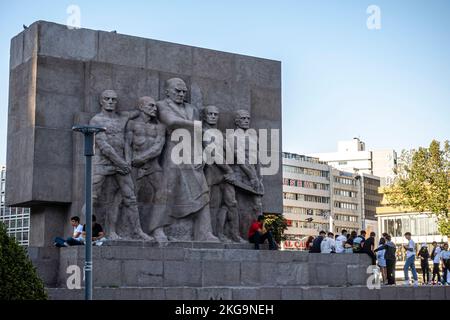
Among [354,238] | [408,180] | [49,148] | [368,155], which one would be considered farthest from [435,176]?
[368,155]

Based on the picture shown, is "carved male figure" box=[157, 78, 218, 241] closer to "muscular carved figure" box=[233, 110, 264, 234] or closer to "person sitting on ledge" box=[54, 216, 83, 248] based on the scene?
"muscular carved figure" box=[233, 110, 264, 234]

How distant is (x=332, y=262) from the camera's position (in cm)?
2441

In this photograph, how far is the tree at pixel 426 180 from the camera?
5238 centimetres

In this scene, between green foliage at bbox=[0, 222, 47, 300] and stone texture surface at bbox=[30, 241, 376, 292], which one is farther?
stone texture surface at bbox=[30, 241, 376, 292]

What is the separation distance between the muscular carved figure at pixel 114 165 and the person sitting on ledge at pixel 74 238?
2.53 feet

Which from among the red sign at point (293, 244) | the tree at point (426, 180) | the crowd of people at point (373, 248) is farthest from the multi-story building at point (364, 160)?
the crowd of people at point (373, 248)

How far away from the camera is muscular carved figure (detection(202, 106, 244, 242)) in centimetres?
2453

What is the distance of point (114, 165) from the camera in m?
22.6

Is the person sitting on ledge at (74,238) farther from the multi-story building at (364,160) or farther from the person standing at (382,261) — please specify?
the multi-story building at (364,160)

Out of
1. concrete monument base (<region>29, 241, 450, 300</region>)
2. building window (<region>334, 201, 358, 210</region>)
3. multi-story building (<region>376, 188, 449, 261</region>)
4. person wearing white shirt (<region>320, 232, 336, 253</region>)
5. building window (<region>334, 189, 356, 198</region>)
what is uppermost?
building window (<region>334, 189, 356, 198</region>)

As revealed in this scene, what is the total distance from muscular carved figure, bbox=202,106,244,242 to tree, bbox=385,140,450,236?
29723 millimetres

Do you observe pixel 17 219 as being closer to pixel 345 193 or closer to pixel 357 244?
pixel 345 193

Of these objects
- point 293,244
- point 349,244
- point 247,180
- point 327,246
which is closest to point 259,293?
point 247,180

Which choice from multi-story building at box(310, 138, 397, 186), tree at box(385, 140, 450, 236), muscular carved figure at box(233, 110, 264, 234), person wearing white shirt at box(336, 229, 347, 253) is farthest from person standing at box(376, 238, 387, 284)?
multi-story building at box(310, 138, 397, 186)
